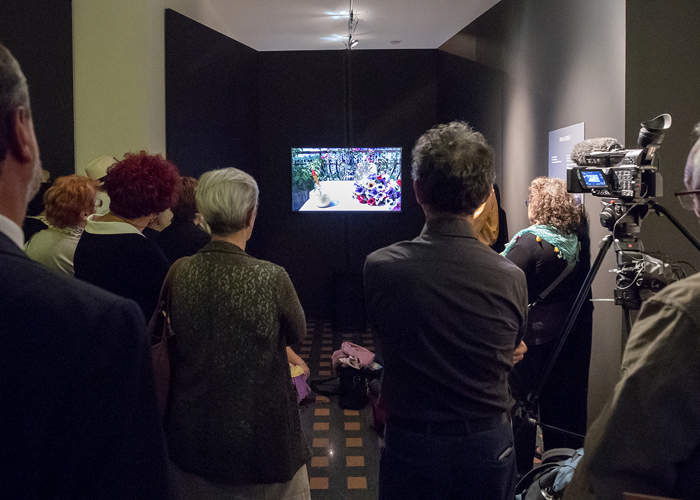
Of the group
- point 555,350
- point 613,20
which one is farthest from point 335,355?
point 613,20

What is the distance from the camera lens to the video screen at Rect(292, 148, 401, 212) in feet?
20.8

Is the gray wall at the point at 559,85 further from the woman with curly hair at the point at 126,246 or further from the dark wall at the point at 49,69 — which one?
the dark wall at the point at 49,69

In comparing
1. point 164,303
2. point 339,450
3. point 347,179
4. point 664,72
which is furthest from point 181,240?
point 347,179

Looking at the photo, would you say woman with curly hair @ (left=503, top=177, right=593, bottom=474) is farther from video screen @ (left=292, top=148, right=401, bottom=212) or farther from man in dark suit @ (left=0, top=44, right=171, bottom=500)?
video screen @ (left=292, top=148, right=401, bottom=212)

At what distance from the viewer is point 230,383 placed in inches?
57.2

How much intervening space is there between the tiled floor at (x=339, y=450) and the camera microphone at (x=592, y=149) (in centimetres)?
178

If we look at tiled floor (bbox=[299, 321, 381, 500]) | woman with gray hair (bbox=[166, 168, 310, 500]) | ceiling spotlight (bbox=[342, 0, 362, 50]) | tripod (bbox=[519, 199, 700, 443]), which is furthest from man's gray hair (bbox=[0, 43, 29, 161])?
ceiling spotlight (bbox=[342, 0, 362, 50])

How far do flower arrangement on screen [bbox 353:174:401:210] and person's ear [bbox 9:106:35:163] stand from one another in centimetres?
583

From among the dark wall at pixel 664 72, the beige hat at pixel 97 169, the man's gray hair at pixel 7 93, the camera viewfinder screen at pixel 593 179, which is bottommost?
the man's gray hair at pixel 7 93

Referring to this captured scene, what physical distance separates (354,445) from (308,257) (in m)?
3.67

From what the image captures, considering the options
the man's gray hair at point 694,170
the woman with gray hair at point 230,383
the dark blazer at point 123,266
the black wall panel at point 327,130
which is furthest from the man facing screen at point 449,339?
the black wall panel at point 327,130

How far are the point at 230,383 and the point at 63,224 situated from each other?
145 cm

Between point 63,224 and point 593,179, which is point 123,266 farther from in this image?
point 593,179

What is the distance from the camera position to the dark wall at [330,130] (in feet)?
21.2
